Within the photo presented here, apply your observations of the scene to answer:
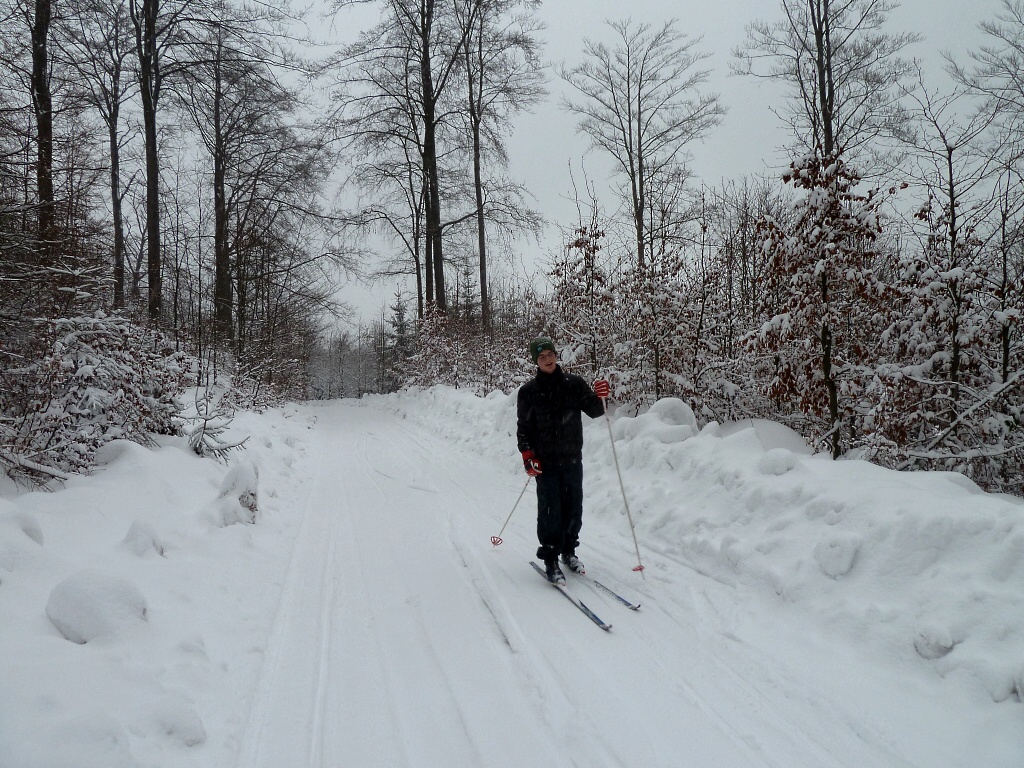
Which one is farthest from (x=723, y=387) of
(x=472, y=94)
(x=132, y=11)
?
(x=472, y=94)

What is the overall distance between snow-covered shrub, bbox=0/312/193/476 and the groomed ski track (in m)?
2.35

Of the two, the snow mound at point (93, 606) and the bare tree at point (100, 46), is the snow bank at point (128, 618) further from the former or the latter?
the bare tree at point (100, 46)

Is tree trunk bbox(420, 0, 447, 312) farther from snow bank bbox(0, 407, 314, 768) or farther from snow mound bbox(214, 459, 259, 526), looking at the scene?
→ snow bank bbox(0, 407, 314, 768)

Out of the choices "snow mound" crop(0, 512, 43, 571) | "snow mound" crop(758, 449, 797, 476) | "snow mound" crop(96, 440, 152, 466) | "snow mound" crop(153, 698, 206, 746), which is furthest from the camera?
"snow mound" crop(96, 440, 152, 466)

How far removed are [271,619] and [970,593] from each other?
14.2 feet

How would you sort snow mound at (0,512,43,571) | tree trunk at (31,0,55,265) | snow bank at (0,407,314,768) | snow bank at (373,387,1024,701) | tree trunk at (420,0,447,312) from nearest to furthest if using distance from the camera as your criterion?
snow bank at (0,407,314,768), snow bank at (373,387,1024,701), snow mound at (0,512,43,571), tree trunk at (31,0,55,265), tree trunk at (420,0,447,312)

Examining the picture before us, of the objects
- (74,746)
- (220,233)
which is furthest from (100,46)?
(74,746)

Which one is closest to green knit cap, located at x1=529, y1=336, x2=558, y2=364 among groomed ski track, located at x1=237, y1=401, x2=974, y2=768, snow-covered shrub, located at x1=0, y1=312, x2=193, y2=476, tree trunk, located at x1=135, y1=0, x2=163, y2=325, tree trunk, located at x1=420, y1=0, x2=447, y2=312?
groomed ski track, located at x1=237, y1=401, x2=974, y2=768

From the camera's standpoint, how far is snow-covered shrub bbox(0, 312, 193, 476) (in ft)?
16.0

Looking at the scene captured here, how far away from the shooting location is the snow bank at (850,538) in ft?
9.66

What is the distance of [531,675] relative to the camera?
3.14 metres

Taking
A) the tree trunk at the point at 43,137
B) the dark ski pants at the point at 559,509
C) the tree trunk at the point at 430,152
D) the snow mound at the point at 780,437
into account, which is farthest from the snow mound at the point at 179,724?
the tree trunk at the point at 430,152

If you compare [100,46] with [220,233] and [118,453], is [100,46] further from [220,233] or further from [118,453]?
[118,453]

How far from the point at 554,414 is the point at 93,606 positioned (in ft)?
11.2
